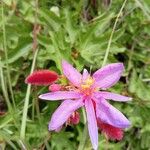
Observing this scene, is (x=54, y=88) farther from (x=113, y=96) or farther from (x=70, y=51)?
(x=70, y=51)

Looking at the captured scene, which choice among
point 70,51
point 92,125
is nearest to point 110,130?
point 92,125

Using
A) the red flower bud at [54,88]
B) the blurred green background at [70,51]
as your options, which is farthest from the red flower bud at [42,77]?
the blurred green background at [70,51]

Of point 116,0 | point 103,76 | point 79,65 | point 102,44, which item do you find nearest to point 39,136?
point 79,65

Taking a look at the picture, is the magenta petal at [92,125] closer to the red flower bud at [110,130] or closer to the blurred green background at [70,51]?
the red flower bud at [110,130]

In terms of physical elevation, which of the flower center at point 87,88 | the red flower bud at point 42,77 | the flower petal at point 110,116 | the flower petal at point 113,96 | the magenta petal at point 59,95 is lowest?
the flower petal at point 110,116

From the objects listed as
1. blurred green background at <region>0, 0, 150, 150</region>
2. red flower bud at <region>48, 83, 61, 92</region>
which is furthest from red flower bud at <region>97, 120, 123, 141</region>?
blurred green background at <region>0, 0, 150, 150</region>

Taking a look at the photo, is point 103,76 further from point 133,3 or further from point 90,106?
point 133,3

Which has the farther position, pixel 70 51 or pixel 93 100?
pixel 70 51
